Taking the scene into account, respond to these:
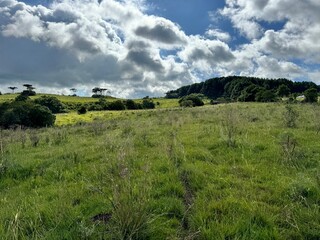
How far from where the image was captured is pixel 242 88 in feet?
347

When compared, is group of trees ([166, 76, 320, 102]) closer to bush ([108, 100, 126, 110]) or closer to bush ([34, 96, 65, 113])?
bush ([108, 100, 126, 110])

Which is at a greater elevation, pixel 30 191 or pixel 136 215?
pixel 136 215

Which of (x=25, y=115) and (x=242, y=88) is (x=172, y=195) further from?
(x=242, y=88)

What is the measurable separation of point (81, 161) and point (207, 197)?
519 cm

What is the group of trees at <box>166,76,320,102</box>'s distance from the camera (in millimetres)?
76075

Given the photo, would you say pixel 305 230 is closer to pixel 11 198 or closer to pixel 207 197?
pixel 207 197

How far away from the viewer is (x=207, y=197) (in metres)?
5.96

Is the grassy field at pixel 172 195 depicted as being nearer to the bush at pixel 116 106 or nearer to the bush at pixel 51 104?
the bush at pixel 116 106

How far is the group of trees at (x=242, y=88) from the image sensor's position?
7607cm

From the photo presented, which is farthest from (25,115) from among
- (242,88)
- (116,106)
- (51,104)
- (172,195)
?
(242,88)

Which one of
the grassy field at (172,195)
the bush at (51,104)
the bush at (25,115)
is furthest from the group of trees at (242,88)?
the bush at (51,104)

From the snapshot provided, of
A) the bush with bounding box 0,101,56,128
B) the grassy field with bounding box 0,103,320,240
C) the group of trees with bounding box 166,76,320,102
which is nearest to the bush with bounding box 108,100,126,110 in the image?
the group of trees with bounding box 166,76,320,102

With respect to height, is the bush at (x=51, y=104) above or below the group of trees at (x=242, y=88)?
below

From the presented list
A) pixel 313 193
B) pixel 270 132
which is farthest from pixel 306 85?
pixel 313 193
